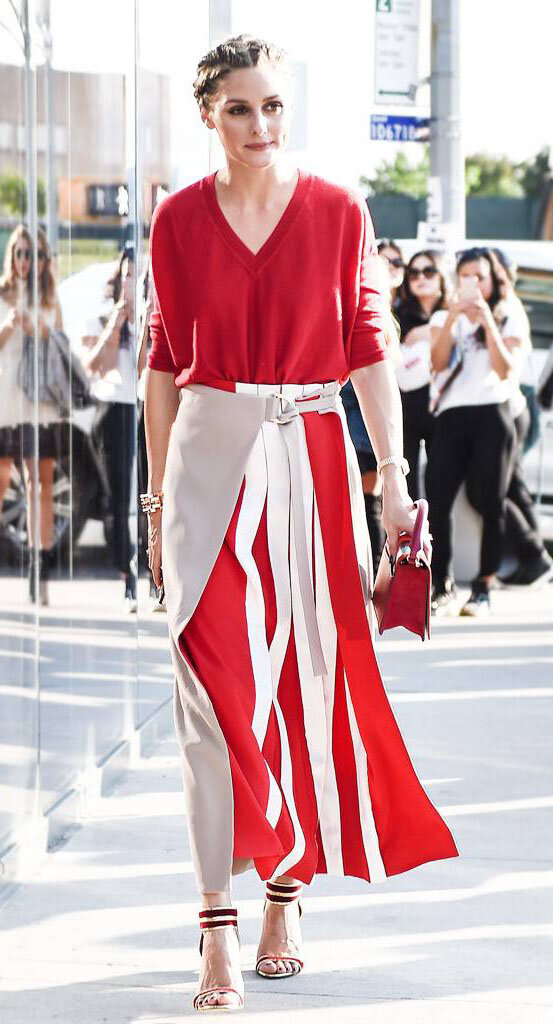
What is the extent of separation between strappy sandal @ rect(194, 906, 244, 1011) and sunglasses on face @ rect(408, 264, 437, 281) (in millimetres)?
→ 5893

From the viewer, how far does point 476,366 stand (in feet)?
28.0

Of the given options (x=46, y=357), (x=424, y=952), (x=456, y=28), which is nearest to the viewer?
(x=424, y=952)

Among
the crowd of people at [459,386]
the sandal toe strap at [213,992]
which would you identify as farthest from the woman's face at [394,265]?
the sandal toe strap at [213,992]

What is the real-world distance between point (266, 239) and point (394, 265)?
18.7 feet

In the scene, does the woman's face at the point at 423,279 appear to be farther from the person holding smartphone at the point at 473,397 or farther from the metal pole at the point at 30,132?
the metal pole at the point at 30,132

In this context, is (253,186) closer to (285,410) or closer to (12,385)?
(285,410)

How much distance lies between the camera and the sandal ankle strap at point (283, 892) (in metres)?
3.32

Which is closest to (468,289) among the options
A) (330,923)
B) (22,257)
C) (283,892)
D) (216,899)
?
(22,257)

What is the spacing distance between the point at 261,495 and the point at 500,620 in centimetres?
519

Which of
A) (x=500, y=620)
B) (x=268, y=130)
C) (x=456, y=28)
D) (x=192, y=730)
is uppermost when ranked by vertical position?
(x=456, y=28)

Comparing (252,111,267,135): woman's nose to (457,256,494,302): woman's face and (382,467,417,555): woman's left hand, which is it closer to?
(382,467,417,555): woman's left hand

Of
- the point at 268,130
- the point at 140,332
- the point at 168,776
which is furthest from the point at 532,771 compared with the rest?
the point at 268,130

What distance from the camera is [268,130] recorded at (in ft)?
10.2

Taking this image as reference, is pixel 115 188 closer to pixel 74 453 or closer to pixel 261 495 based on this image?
pixel 74 453
